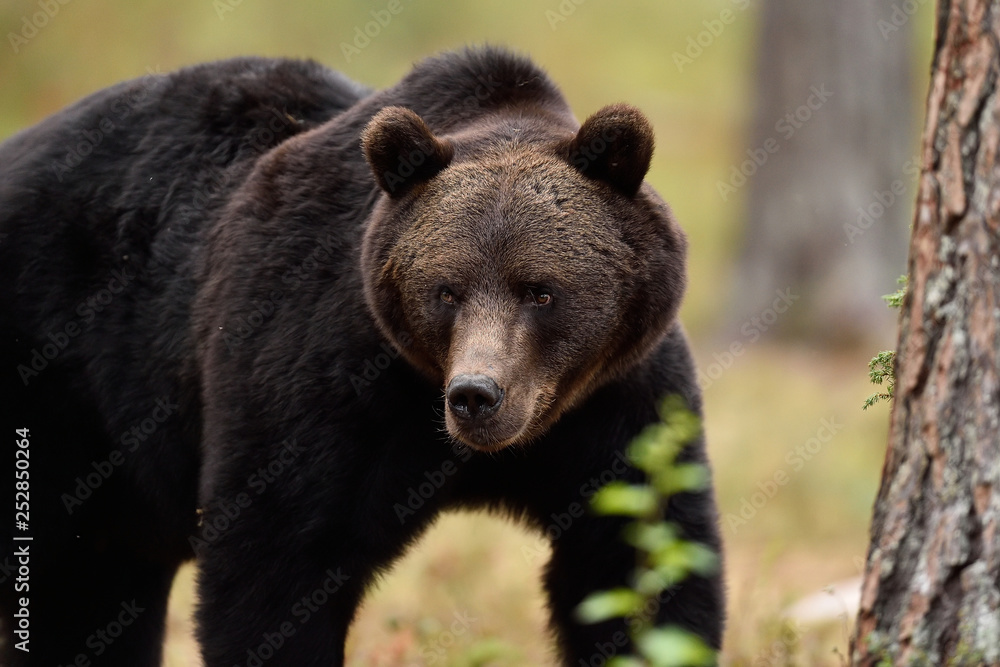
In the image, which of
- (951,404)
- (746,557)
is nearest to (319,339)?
(951,404)

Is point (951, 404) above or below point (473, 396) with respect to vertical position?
above

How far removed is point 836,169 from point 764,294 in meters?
1.57

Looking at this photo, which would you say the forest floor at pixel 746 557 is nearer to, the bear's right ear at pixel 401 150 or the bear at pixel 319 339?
→ the bear at pixel 319 339

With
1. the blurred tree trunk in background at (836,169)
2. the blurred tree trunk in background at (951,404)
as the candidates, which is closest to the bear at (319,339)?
the blurred tree trunk in background at (951,404)

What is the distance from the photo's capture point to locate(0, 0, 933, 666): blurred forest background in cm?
723

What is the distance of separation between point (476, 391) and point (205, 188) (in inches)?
81.6

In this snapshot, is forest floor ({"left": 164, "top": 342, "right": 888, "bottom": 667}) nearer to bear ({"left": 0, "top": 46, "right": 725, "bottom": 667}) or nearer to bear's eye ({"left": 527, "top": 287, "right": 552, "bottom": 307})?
bear ({"left": 0, "top": 46, "right": 725, "bottom": 667})

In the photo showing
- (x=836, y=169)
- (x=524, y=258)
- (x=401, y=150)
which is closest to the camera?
(x=524, y=258)

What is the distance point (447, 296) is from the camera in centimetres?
441

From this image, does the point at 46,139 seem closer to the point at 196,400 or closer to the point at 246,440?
the point at 196,400

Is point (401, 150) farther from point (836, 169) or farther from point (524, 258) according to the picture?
point (836, 169)

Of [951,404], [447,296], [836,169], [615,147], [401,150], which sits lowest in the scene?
[836,169]

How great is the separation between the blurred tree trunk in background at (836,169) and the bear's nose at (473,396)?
370 inches

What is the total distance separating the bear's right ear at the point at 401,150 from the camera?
4.43 metres
